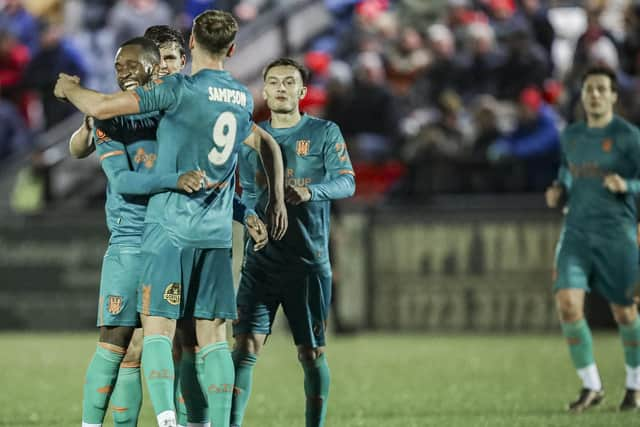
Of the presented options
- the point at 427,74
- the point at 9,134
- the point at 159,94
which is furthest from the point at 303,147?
the point at 9,134

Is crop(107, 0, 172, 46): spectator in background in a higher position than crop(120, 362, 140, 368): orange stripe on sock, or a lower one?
higher

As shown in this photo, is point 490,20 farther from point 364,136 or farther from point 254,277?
point 254,277

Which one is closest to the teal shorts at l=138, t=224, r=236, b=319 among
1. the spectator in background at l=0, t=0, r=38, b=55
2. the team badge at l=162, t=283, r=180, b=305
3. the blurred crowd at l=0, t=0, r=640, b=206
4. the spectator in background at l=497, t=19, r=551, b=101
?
the team badge at l=162, t=283, r=180, b=305

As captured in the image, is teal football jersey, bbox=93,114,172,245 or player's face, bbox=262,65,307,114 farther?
player's face, bbox=262,65,307,114

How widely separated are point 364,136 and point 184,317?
35.2 feet

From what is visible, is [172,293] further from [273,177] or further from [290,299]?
[290,299]

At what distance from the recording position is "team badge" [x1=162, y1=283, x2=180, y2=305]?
249 inches

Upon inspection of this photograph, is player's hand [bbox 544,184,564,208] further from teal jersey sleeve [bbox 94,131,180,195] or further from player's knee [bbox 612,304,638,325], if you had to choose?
teal jersey sleeve [bbox 94,131,180,195]

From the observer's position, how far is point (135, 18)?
772 inches

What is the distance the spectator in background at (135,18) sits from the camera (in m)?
19.6

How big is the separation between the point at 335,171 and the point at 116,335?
1.62 meters

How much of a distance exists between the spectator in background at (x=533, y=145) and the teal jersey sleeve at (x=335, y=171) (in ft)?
28.6

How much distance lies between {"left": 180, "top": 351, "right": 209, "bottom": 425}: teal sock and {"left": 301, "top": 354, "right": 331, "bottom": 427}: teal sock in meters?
0.73

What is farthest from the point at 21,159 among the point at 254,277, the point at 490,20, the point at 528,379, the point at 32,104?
the point at 254,277
